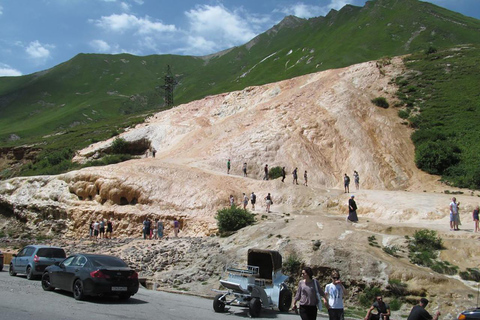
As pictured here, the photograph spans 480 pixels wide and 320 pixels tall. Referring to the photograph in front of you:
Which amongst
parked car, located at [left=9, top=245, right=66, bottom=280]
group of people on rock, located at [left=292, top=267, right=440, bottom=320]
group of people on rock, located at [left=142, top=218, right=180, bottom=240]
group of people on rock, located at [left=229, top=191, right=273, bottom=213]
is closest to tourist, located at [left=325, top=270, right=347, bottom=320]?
group of people on rock, located at [left=292, top=267, right=440, bottom=320]

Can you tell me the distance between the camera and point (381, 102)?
145 feet

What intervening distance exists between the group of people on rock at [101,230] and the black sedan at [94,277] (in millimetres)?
15404

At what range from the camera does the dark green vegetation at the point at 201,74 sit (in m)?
73.2

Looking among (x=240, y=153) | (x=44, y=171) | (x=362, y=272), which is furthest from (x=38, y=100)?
(x=362, y=272)

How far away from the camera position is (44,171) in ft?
153

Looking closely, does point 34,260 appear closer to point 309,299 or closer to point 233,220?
point 233,220

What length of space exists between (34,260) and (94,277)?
580 centimetres

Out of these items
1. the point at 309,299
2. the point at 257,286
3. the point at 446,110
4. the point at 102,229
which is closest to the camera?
the point at 309,299

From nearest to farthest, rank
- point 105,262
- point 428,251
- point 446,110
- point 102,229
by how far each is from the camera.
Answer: point 105,262 → point 428,251 → point 102,229 → point 446,110

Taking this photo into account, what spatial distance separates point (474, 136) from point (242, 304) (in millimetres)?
34862

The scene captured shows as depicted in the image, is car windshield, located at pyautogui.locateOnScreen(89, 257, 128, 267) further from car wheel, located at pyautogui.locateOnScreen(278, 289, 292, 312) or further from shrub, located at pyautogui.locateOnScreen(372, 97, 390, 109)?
shrub, located at pyautogui.locateOnScreen(372, 97, 390, 109)

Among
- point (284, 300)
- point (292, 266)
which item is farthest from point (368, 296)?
point (284, 300)

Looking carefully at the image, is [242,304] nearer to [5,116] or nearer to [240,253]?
[240,253]

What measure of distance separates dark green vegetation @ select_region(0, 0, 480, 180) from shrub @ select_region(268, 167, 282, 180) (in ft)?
45.1
